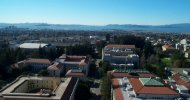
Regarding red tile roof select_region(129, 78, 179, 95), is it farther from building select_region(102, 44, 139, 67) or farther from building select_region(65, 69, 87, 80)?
building select_region(102, 44, 139, 67)

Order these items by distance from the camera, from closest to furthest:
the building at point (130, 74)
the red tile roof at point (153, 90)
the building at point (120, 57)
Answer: the red tile roof at point (153, 90) < the building at point (130, 74) < the building at point (120, 57)

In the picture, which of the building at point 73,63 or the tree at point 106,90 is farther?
the building at point 73,63

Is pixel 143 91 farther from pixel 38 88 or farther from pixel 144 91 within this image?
pixel 38 88

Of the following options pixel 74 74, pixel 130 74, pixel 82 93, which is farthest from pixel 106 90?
pixel 74 74

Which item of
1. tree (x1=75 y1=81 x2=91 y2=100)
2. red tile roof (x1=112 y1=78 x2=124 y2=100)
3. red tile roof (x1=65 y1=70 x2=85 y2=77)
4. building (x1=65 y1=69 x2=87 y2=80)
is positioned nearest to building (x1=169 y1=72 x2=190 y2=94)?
red tile roof (x1=112 y1=78 x2=124 y2=100)

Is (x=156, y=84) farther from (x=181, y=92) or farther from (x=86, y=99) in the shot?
(x=86, y=99)

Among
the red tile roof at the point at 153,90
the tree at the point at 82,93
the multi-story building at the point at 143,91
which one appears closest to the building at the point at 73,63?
the tree at the point at 82,93

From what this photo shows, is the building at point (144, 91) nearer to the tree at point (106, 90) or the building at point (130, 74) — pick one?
the tree at point (106, 90)
